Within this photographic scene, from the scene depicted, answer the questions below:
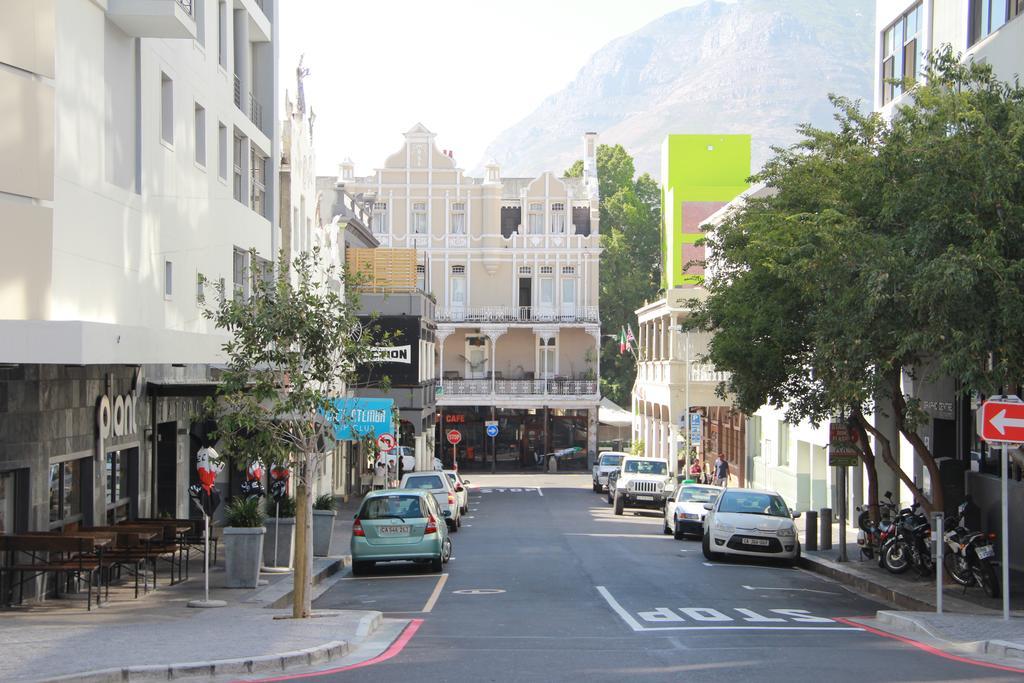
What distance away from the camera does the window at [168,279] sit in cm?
2214

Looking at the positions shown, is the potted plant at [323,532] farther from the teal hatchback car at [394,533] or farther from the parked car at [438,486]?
the parked car at [438,486]

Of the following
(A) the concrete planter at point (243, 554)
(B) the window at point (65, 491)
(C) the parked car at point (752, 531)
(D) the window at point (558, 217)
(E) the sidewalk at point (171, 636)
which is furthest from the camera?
(D) the window at point (558, 217)

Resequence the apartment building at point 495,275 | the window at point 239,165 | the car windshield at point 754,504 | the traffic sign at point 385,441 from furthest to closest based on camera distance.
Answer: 1. the apartment building at point 495,275
2. the traffic sign at point 385,441
3. the window at point 239,165
4. the car windshield at point 754,504

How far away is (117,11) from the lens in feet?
61.4

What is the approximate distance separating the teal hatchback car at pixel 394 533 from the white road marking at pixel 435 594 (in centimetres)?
61

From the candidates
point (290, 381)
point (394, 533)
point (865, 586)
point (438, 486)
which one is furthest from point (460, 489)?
point (290, 381)

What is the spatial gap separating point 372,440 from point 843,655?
653 centimetres

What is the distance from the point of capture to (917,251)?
17062 millimetres

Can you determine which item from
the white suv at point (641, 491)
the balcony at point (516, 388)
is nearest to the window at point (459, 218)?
the balcony at point (516, 388)

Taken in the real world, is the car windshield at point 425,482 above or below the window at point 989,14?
below

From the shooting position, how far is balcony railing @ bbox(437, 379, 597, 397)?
73.1 metres

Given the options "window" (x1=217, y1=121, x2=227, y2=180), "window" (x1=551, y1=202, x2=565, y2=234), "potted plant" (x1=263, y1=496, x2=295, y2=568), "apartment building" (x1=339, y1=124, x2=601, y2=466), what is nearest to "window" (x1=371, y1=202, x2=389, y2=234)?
"apartment building" (x1=339, y1=124, x2=601, y2=466)

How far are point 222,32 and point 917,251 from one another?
16.1 metres

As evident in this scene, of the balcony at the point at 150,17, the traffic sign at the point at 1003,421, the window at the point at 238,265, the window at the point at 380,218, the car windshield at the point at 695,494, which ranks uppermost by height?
the window at the point at 380,218
